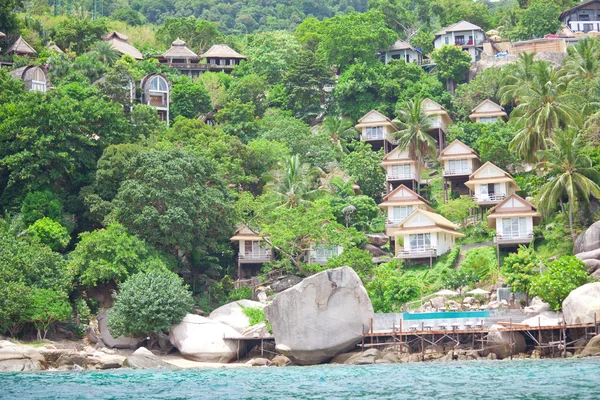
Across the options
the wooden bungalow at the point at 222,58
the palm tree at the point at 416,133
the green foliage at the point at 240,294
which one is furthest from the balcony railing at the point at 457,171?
the wooden bungalow at the point at 222,58

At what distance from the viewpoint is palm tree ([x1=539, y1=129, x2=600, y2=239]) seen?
64062 mm

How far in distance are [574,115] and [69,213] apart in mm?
33958

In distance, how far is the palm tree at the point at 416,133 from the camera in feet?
260

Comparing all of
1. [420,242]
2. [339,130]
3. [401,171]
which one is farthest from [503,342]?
[339,130]

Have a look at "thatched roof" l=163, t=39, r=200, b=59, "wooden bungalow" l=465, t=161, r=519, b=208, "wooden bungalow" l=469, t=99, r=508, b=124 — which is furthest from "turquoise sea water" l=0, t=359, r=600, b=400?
"thatched roof" l=163, t=39, r=200, b=59

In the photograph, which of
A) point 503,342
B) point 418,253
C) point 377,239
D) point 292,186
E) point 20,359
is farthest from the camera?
point 377,239

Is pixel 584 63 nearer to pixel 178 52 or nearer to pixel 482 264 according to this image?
pixel 482 264

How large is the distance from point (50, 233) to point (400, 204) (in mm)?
24395

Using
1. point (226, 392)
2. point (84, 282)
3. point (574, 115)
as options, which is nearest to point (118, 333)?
point (84, 282)

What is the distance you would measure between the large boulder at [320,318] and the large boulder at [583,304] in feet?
34.1

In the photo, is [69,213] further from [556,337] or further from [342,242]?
[556,337]

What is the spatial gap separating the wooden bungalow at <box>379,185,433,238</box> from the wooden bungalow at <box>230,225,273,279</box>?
364 inches

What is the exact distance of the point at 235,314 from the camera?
6297 cm

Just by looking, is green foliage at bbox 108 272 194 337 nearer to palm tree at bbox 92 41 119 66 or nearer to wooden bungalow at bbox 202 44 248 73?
palm tree at bbox 92 41 119 66
